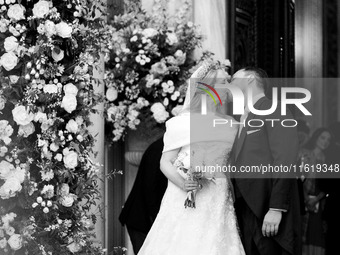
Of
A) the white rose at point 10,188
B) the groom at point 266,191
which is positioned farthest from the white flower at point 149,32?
the white rose at point 10,188

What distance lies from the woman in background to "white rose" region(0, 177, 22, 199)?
368 cm

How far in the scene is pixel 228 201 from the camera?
4.76 meters

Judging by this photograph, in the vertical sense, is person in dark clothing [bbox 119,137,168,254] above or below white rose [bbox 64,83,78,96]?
below

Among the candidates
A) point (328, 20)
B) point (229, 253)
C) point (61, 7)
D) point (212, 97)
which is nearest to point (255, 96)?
point (212, 97)

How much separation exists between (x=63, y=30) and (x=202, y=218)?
151 centimetres

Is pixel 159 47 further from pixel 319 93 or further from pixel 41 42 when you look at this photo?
pixel 319 93

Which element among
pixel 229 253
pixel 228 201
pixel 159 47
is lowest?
pixel 229 253

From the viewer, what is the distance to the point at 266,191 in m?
4.59

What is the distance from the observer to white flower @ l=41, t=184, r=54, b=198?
4.14m

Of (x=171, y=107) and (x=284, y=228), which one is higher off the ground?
(x=171, y=107)

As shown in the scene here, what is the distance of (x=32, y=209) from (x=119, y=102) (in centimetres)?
210

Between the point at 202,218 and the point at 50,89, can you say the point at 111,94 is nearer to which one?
the point at 202,218

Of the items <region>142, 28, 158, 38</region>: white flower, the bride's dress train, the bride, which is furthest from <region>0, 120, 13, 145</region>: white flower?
<region>142, 28, 158, 38</region>: white flower

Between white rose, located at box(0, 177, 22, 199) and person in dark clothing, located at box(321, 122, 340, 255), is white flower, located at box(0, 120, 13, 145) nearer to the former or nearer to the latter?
white rose, located at box(0, 177, 22, 199)
